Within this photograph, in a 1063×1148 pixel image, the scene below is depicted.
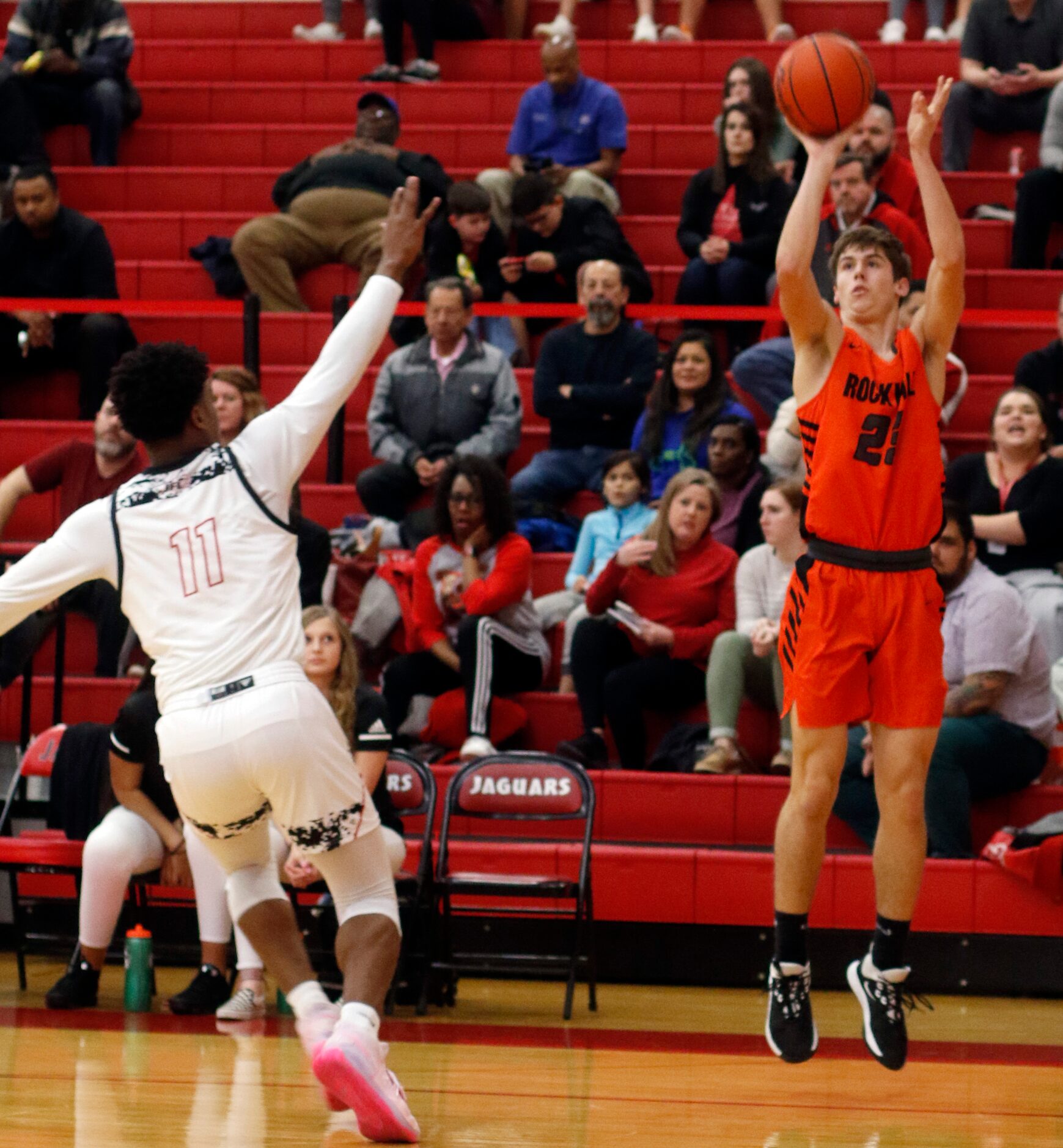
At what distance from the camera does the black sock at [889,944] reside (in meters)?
4.47

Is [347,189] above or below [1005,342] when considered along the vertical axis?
above

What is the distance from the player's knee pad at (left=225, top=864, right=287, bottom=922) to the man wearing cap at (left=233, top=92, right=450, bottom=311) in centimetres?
565

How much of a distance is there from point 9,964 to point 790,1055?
11.8ft

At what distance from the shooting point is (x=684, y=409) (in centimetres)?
791

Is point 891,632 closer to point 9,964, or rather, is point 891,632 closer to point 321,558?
point 321,558

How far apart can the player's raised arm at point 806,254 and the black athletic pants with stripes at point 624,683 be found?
9.11ft

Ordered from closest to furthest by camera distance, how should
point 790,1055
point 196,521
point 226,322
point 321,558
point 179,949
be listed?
point 196,521, point 790,1055, point 179,949, point 321,558, point 226,322

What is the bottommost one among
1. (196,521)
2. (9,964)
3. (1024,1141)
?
(9,964)

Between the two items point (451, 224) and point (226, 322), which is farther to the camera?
point (226, 322)

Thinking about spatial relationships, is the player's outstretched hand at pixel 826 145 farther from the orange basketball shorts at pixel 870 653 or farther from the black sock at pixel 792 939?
the black sock at pixel 792 939

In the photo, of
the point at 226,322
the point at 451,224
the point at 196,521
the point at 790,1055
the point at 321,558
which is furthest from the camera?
the point at 226,322

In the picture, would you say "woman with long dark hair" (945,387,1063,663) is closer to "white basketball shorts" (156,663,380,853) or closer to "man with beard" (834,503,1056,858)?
"man with beard" (834,503,1056,858)

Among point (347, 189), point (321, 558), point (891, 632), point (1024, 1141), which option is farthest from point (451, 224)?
point (1024, 1141)

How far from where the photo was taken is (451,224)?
30.1 ft
